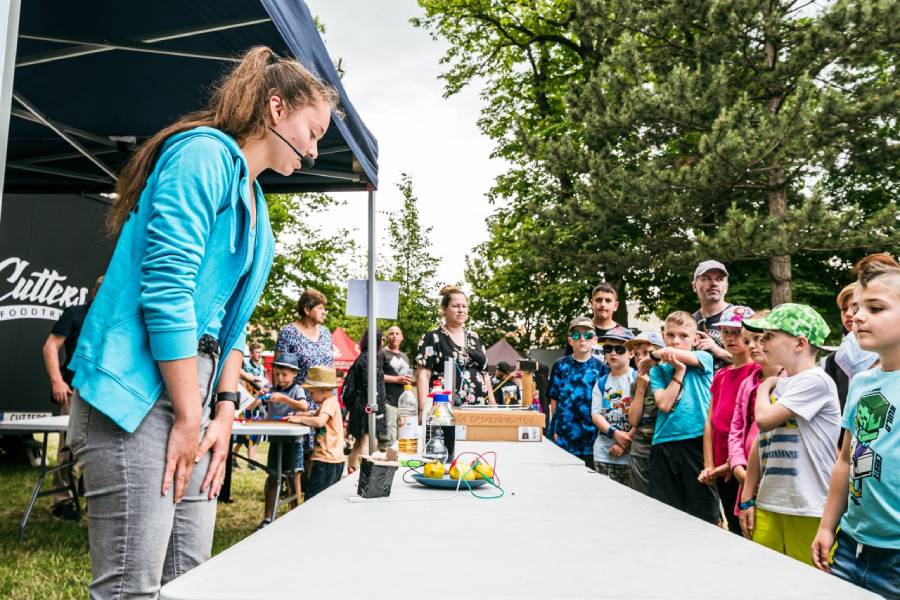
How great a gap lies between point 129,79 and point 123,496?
147 inches

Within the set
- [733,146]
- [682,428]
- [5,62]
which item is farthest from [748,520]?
[733,146]

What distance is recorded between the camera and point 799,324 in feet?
8.68

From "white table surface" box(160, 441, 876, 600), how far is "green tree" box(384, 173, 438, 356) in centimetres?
2187

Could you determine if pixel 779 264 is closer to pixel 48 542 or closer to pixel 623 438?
pixel 623 438

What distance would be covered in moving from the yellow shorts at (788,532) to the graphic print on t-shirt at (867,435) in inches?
21.8

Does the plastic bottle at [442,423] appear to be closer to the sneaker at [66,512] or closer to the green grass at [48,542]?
the green grass at [48,542]

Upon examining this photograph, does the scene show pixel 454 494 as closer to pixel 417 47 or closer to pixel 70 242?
pixel 70 242

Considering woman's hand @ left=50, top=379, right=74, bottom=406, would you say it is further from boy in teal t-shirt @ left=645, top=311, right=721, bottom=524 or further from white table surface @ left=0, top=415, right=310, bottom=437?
boy in teal t-shirt @ left=645, top=311, right=721, bottom=524

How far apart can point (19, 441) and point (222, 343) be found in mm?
8177

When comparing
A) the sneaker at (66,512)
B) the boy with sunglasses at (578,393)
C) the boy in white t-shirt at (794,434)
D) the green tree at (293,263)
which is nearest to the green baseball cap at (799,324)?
the boy in white t-shirt at (794,434)

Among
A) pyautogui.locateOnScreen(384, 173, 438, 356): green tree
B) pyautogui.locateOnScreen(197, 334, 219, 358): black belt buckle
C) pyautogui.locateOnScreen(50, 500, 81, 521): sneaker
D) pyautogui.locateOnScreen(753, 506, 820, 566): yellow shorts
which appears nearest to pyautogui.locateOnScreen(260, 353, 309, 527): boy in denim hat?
pyautogui.locateOnScreen(50, 500, 81, 521): sneaker

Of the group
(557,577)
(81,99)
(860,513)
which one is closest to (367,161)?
(81,99)

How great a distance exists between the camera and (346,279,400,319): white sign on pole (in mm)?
4582

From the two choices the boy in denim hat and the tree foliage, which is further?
the tree foliage
